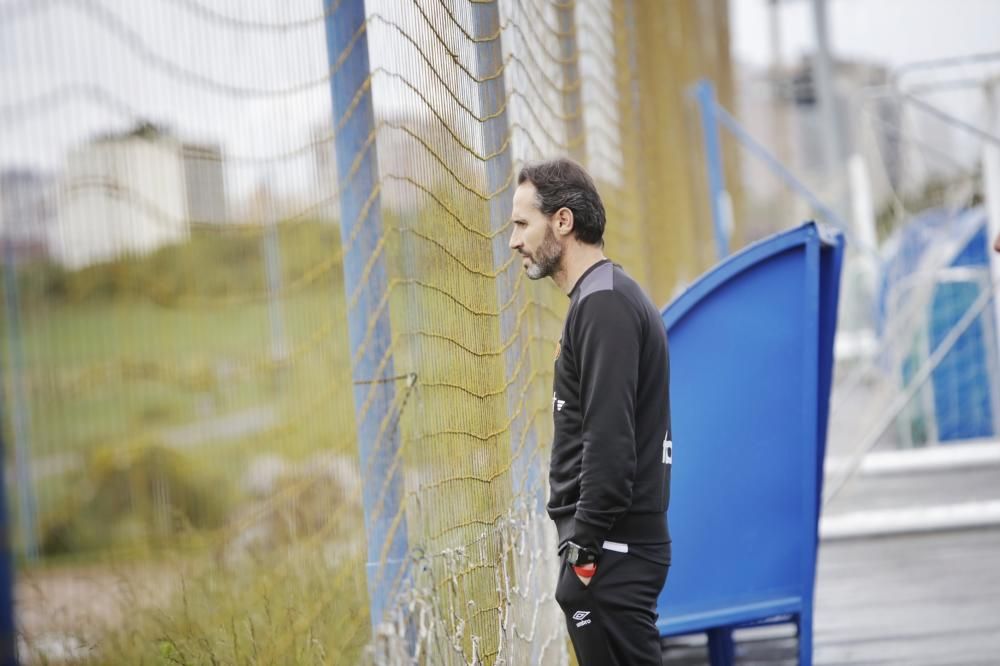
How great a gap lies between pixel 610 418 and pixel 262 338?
721 mm

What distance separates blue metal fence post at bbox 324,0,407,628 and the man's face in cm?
27

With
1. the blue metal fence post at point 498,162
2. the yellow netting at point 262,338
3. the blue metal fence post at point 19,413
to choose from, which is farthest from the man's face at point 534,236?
the blue metal fence post at point 19,413

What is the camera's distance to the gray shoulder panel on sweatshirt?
2.27m

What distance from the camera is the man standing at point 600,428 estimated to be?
2209mm

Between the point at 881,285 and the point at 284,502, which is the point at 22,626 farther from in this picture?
the point at 881,285

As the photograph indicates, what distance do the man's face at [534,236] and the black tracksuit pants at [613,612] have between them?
0.56 meters

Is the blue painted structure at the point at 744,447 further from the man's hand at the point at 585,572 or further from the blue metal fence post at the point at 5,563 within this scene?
the blue metal fence post at the point at 5,563

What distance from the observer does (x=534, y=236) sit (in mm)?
2408

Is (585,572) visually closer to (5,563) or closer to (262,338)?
(262,338)

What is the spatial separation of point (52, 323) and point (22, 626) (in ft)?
1.82

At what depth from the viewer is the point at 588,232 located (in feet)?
7.90

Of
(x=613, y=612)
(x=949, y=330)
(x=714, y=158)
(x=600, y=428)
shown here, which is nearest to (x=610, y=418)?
(x=600, y=428)

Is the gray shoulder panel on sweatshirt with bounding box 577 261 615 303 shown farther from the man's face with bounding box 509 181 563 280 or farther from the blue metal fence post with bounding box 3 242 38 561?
the blue metal fence post with bounding box 3 242 38 561

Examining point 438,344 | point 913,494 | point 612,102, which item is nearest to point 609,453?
point 438,344
